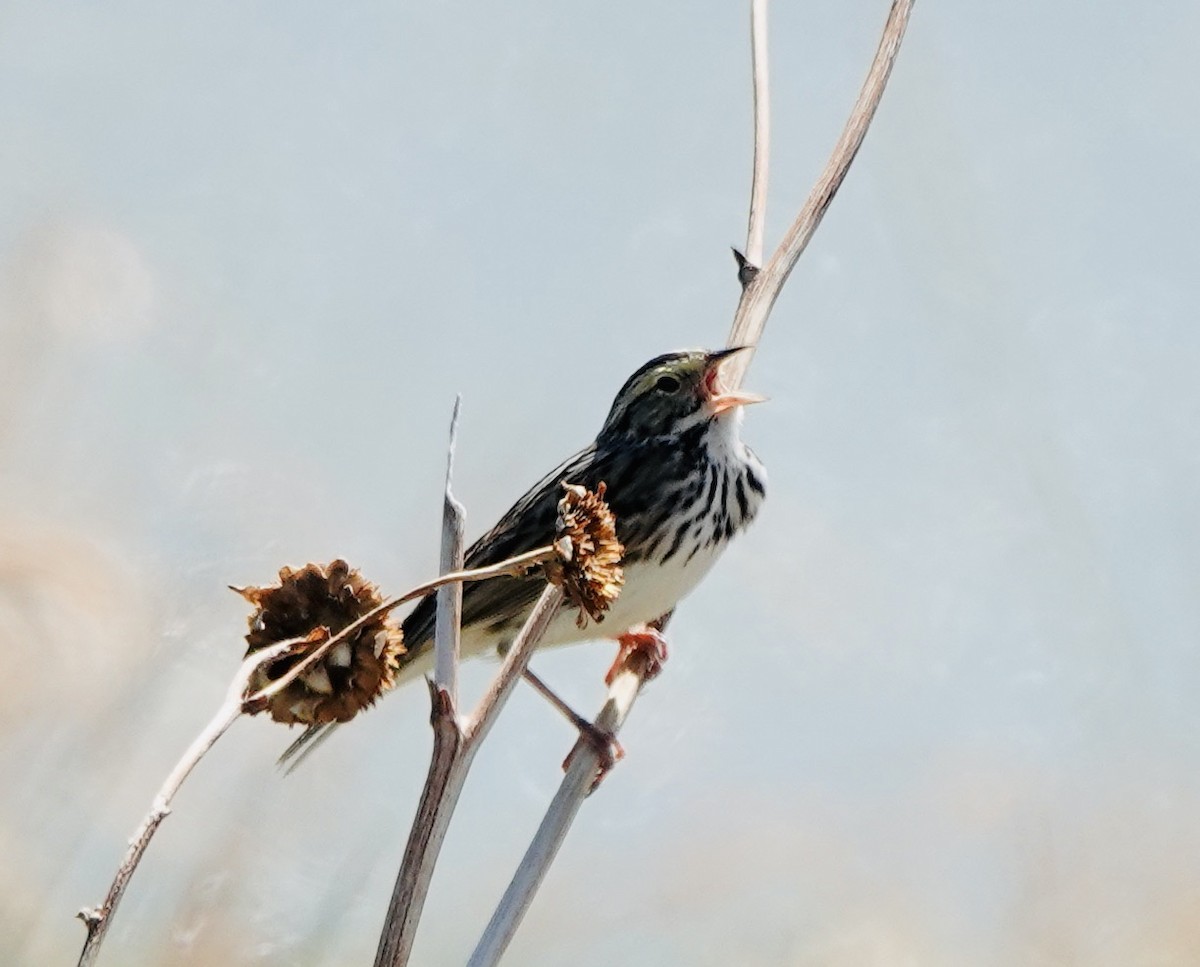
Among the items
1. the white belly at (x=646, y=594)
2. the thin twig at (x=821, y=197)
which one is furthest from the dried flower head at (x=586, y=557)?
the white belly at (x=646, y=594)

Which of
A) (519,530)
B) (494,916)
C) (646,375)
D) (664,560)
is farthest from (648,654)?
(494,916)

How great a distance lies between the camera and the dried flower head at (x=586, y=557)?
161 cm

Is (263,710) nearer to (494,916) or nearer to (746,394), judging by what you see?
(494,916)

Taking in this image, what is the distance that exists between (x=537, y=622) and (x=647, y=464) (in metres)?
2.12

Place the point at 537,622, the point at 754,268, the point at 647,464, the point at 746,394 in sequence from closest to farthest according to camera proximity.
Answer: the point at 537,622 → the point at 754,268 → the point at 746,394 → the point at 647,464

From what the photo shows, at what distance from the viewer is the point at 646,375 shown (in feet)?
13.4

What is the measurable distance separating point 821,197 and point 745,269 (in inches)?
10.7

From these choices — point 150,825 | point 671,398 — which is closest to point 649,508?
point 671,398

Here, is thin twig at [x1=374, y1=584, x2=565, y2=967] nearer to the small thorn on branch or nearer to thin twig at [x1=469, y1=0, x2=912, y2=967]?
thin twig at [x1=469, y1=0, x2=912, y2=967]

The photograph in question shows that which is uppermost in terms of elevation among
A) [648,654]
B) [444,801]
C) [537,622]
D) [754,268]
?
[754,268]

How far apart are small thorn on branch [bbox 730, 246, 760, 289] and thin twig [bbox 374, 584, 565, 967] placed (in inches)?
63.1

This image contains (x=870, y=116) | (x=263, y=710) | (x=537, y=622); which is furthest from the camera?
(x=870, y=116)

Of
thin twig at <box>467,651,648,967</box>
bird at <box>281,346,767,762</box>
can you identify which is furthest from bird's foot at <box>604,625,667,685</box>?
thin twig at <box>467,651,648,967</box>

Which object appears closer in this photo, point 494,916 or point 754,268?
point 494,916
